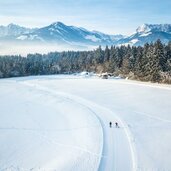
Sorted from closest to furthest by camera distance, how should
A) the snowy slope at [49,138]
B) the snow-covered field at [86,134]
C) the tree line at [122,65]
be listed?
the snow-covered field at [86,134], the snowy slope at [49,138], the tree line at [122,65]

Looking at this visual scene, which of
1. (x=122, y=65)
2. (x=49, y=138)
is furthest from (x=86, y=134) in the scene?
(x=122, y=65)

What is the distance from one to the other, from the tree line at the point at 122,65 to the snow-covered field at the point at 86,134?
2200 centimetres

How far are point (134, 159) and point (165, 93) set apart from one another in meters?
38.3

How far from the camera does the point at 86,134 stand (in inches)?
1399

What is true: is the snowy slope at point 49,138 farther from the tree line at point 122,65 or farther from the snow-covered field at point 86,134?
the tree line at point 122,65

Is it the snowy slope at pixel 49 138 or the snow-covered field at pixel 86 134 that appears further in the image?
the snowy slope at pixel 49 138

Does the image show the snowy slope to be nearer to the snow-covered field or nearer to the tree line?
the snow-covered field

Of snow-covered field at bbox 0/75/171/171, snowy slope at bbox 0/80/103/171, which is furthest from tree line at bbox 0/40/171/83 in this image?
snowy slope at bbox 0/80/103/171

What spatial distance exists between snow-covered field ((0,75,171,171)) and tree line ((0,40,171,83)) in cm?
2200

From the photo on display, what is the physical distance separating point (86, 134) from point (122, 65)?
79248 millimetres

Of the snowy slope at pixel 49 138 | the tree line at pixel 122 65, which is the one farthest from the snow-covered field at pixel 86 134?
the tree line at pixel 122 65

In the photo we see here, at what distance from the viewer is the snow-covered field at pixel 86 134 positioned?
89.0 ft

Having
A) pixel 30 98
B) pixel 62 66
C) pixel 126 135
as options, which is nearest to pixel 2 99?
pixel 30 98

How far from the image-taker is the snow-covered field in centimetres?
2712
